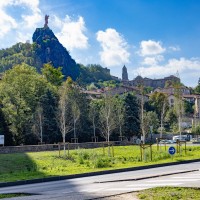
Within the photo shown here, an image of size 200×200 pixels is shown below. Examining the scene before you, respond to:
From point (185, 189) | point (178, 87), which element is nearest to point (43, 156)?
point (178, 87)

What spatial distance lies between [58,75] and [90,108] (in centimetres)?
2140

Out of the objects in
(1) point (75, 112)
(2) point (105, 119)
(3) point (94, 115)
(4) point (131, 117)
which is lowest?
(2) point (105, 119)

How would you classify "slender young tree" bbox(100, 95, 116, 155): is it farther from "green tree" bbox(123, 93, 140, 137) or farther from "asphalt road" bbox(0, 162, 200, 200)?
"asphalt road" bbox(0, 162, 200, 200)

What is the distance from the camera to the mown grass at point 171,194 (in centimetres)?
970

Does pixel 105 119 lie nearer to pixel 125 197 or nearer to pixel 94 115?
pixel 94 115

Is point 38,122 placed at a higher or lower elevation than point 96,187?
higher

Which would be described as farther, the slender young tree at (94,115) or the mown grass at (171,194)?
the slender young tree at (94,115)

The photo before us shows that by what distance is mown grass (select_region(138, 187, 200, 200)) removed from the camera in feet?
31.8

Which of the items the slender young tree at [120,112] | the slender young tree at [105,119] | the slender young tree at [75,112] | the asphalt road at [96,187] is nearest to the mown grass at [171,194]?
the asphalt road at [96,187]

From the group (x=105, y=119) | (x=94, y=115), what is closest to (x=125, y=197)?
(x=105, y=119)

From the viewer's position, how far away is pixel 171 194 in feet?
33.3

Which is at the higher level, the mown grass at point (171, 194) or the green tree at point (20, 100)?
the green tree at point (20, 100)

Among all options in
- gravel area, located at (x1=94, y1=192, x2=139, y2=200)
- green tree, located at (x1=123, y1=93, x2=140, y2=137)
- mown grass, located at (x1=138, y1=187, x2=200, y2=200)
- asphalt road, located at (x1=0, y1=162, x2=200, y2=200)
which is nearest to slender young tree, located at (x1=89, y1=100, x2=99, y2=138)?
green tree, located at (x1=123, y1=93, x2=140, y2=137)

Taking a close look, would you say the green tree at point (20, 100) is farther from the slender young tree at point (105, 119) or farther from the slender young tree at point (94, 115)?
the slender young tree at point (105, 119)
